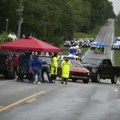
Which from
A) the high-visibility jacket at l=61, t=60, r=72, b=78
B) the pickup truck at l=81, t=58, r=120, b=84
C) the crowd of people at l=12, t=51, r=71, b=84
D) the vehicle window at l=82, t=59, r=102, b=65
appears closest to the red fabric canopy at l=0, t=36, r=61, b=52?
the crowd of people at l=12, t=51, r=71, b=84

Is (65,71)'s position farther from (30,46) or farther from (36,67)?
(30,46)

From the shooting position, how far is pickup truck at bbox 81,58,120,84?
36906 mm

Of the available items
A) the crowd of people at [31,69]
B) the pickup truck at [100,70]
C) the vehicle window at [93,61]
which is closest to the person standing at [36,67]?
the crowd of people at [31,69]

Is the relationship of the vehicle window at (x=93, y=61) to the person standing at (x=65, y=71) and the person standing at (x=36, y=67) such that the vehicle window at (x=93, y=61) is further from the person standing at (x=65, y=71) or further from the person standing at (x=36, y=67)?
the person standing at (x=36, y=67)

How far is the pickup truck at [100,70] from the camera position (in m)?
36.9

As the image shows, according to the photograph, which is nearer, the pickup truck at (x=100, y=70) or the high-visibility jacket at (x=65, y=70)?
the high-visibility jacket at (x=65, y=70)

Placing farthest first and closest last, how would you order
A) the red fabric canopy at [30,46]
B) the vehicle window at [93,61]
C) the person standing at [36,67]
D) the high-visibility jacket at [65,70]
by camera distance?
the vehicle window at [93,61] < the high-visibility jacket at [65,70] < the red fabric canopy at [30,46] < the person standing at [36,67]

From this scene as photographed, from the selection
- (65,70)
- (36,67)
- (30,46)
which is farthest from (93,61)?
(36,67)

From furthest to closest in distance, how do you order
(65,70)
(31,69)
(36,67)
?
(65,70) < (31,69) < (36,67)

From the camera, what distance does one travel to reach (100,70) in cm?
3712

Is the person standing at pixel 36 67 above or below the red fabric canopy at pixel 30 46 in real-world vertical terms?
below

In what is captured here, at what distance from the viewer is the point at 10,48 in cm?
3194

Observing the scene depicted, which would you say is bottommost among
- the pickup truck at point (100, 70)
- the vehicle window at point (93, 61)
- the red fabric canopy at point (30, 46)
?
the pickup truck at point (100, 70)

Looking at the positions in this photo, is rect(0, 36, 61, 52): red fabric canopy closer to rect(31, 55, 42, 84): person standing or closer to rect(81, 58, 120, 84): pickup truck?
rect(31, 55, 42, 84): person standing
